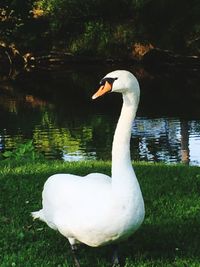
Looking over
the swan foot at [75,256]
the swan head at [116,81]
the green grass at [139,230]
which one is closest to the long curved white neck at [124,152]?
the swan head at [116,81]

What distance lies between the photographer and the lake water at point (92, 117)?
693 inches

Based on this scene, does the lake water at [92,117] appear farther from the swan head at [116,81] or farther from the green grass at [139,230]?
the swan head at [116,81]

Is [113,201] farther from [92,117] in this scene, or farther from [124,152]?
[92,117]

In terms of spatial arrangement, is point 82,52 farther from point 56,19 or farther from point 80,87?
point 80,87

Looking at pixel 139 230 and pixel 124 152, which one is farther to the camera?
pixel 139 230

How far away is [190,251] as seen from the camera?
563 centimetres

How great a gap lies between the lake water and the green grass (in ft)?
23.0

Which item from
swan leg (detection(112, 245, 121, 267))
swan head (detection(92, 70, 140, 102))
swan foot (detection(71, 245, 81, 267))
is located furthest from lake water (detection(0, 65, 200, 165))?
swan head (detection(92, 70, 140, 102))

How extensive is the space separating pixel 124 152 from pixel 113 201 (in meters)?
0.43

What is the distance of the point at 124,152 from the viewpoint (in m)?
5.03

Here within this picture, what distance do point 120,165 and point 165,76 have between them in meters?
36.8

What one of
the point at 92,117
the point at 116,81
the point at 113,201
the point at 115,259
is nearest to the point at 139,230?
the point at 115,259

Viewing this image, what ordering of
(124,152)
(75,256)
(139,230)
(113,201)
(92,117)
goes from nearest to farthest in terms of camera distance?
(113,201) → (124,152) → (75,256) → (139,230) → (92,117)

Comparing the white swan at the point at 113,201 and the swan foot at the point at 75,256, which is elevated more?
the white swan at the point at 113,201
